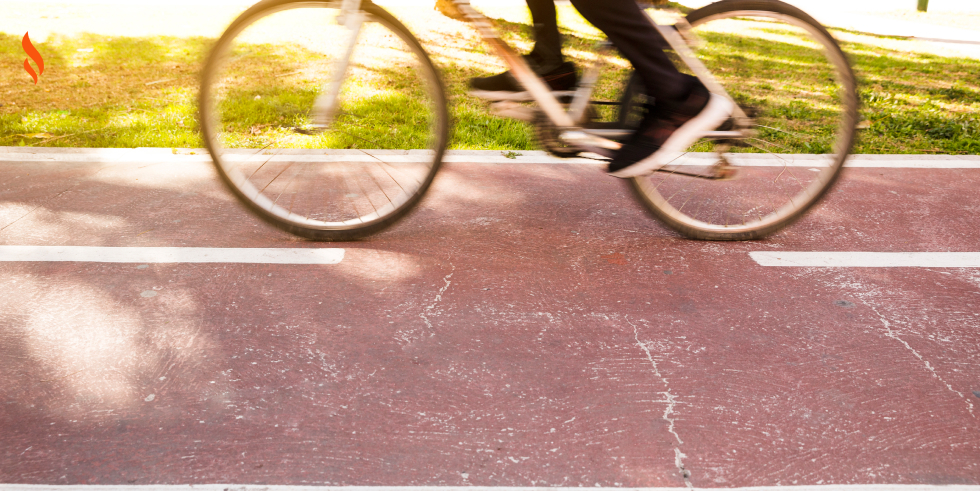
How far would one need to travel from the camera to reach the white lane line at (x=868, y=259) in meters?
2.97

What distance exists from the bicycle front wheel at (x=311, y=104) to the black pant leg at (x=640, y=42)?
69 centimetres

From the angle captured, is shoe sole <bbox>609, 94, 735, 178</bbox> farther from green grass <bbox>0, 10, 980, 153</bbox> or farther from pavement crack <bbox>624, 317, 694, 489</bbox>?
pavement crack <bbox>624, 317, 694, 489</bbox>

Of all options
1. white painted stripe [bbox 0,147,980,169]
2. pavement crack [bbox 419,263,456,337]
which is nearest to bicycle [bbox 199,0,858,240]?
white painted stripe [bbox 0,147,980,169]

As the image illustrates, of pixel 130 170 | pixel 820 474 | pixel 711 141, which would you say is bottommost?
pixel 820 474

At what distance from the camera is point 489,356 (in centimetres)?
231

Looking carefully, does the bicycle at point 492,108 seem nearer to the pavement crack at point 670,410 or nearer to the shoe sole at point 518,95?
the shoe sole at point 518,95

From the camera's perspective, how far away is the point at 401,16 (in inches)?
374

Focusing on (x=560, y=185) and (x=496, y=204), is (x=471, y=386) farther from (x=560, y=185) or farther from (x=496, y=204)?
(x=560, y=185)

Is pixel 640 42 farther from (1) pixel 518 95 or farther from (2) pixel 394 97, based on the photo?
(2) pixel 394 97

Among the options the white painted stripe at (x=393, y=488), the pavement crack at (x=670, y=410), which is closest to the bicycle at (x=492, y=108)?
the pavement crack at (x=670, y=410)

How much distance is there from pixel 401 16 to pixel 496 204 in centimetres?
667

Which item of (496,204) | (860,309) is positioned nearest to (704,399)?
(860,309)

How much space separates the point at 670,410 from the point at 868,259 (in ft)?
4.95

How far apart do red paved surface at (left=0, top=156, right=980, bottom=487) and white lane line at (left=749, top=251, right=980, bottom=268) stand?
0.06 m
